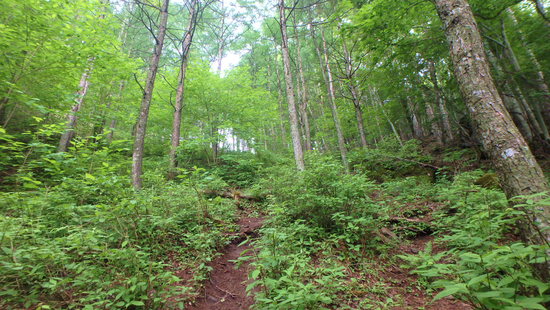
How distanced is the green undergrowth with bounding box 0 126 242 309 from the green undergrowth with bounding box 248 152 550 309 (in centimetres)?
116

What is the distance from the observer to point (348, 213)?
13.7 feet

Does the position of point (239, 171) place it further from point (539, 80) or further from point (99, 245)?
point (539, 80)

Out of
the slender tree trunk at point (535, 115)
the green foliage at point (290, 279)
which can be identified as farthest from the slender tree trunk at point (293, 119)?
the slender tree trunk at point (535, 115)


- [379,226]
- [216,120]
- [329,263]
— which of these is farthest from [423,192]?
[216,120]

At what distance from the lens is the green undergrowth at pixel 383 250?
153 cm

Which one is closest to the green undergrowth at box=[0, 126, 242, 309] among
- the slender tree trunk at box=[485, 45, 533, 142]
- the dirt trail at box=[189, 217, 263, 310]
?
the dirt trail at box=[189, 217, 263, 310]

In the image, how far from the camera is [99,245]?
2877mm

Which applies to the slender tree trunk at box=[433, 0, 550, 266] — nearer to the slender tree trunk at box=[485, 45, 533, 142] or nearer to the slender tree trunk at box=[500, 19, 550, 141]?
the slender tree trunk at box=[485, 45, 533, 142]

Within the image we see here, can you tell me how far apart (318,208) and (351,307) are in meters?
2.22

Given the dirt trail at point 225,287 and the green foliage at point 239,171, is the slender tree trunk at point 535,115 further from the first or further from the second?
the dirt trail at point 225,287

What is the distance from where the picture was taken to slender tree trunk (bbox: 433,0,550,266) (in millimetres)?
2273

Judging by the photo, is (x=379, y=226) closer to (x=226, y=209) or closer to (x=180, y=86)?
(x=226, y=209)

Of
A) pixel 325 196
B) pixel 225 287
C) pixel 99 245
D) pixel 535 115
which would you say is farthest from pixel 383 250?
pixel 535 115

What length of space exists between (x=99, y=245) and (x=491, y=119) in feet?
18.2
